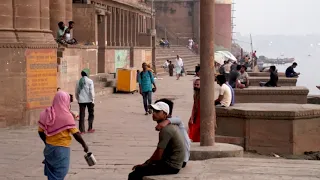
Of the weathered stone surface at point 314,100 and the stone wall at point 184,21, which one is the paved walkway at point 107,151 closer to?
the weathered stone surface at point 314,100

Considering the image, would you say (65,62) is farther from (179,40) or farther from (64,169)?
(179,40)

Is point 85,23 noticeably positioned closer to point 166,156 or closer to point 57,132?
point 57,132

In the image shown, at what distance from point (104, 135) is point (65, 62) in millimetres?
6273

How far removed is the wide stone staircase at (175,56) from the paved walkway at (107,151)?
79.2 feet

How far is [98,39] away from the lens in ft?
93.8

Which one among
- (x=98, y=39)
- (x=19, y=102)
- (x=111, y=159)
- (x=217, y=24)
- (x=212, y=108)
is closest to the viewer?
(x=212, y=108)

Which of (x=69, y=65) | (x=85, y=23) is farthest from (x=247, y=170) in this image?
(x=85, y=23)

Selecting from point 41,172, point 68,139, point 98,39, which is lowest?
point 41,172

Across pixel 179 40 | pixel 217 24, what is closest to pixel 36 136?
pixel 179 40

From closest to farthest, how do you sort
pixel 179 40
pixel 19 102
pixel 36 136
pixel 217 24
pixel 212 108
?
pixel 212 108 → pixel 36 136 → pixel 19 102 → pixel 179 40 → pixel 217 24

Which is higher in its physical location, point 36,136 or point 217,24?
point 217,24

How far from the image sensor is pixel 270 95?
17.2 metres

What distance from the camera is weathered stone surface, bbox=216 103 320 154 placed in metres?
12.5

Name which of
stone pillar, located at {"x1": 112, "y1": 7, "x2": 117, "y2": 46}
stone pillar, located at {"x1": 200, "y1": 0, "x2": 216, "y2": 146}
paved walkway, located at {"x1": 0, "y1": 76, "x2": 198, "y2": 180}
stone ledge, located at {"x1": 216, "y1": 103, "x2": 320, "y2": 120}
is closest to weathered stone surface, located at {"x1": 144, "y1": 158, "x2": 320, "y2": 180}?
stone pillar, located at {"x1": 200, "y1": 0, "x2": 216, "y2": 146}
